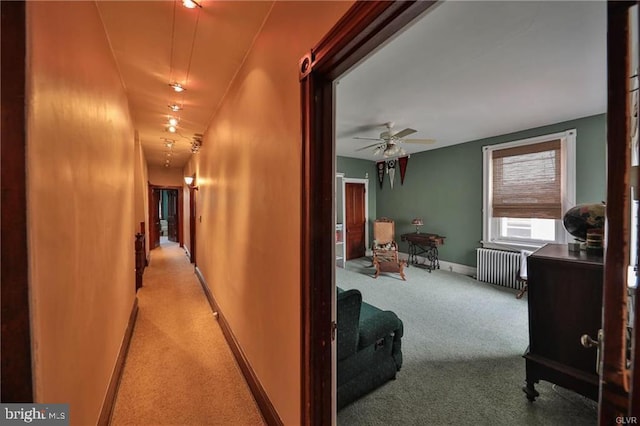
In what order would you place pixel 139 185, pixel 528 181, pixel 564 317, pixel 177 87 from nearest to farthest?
pixel 564 317
pixel 177 87
pixel 528 181
pixel 139 185

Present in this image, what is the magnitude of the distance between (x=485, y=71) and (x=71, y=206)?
10.7 ft

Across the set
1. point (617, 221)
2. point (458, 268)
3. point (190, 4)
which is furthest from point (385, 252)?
point (617, 221)

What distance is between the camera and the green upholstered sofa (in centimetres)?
182

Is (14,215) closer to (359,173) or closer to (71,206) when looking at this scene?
(71,206)

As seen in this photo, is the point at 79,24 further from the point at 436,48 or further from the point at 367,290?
the point at 367,290

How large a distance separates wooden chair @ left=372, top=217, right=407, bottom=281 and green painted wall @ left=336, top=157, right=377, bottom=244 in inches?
39.5

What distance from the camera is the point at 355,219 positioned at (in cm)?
697

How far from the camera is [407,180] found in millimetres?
6430

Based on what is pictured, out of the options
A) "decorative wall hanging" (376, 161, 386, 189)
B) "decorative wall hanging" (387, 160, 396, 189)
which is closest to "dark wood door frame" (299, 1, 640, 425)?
"decorative wall hanging" (387, 160, 396, 189)

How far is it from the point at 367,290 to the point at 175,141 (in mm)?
4583

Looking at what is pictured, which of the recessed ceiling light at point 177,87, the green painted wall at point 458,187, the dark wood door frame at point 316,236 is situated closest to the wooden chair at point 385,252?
the green painted wall at point 458,187

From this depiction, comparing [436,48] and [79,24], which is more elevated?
[436,48]

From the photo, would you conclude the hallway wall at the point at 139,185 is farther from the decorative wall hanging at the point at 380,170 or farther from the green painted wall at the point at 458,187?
the decorative wall hanging at the point at 380,170

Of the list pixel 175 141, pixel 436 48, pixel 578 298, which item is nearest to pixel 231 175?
pixel 436 48
